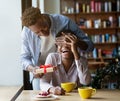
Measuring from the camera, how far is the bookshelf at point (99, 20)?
671 cm

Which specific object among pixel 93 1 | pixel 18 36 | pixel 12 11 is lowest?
pixel 18 36

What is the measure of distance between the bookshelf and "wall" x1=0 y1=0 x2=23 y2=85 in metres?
4.16

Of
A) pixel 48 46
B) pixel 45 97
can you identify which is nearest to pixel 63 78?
pixel 48 46

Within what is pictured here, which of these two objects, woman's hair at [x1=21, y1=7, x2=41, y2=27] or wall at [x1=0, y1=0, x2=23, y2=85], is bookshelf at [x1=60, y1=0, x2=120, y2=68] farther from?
woman's hair at [x1=21, y1=7, x2=41, y2=27]

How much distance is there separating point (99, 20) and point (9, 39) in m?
4.42

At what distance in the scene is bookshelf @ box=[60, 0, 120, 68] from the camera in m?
6.71

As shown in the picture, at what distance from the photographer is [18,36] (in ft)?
8.40

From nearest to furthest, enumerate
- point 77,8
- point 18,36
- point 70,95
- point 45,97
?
point 45,97 < point 70,95 < point 18,36 < point 77,8

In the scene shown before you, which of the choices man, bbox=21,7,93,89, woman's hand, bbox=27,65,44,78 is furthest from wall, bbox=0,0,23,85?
woman's hand, bbox=27,65,44,78

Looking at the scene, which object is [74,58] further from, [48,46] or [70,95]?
[70,95]

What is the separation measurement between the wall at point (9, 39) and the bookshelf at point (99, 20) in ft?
13.6

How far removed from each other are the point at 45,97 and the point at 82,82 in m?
0.45

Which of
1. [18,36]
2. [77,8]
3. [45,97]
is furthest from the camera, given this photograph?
[77,8]

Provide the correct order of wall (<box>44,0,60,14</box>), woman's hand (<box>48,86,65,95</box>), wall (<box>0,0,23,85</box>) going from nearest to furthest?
woman's hand (<box>48,86,65,95</box>) → wall (<box>0,0,23,85</box>) → wall (<box>44,0,60,14</box>)
